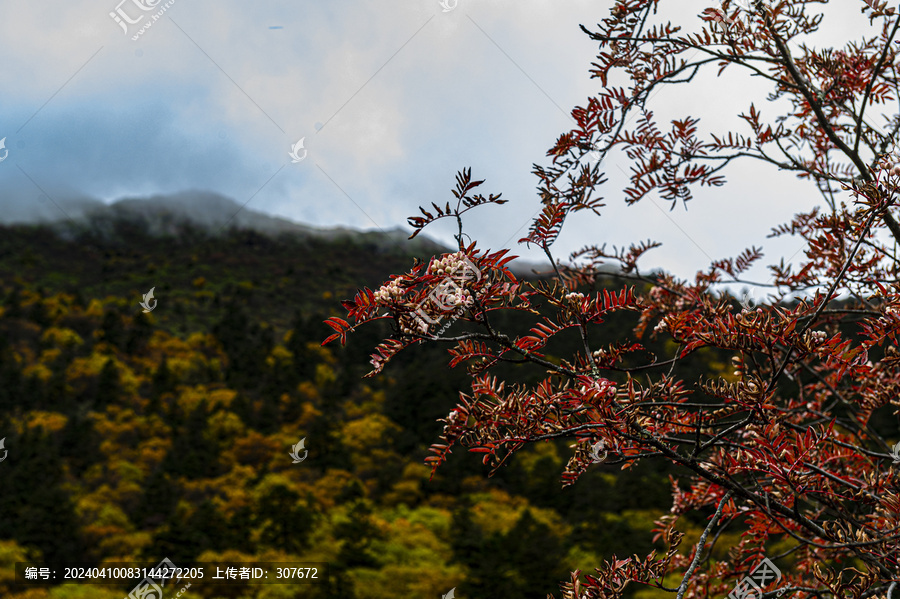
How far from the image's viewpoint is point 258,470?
708 inches

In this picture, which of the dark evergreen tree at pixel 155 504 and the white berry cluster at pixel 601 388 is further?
the dark evergreen tree at pixel 155 504

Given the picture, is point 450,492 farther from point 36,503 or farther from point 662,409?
point 662,409

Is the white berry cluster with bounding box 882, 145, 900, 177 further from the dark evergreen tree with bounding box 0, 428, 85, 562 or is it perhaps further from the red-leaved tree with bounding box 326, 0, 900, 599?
the dark evergreen tree with bounding box 0, 428, 85, 562

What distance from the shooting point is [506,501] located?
16703 millimetres

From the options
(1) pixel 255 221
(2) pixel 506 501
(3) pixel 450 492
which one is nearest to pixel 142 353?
(3) pixel 450 492

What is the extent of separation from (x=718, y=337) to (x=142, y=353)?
3043cm

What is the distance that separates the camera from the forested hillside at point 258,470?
11.9 m
